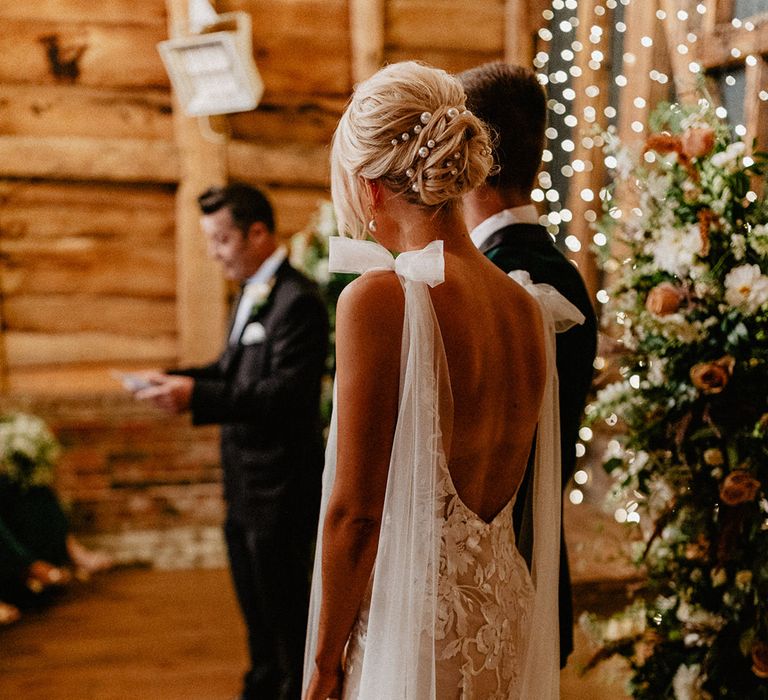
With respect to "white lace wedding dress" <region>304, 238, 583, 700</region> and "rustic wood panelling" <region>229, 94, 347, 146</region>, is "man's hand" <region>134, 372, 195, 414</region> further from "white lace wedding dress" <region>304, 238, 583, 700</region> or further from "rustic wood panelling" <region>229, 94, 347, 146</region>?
"rustic wood panelling" <region>229, 94, 347, 146</region>

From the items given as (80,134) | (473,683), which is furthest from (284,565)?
(80,134)

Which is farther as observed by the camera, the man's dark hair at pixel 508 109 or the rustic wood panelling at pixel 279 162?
the rustic wood panelling at pixel 279 162

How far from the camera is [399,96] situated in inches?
48.8

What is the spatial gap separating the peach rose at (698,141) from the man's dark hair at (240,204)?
1470 millimetres

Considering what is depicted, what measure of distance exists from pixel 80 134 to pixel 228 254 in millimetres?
2289

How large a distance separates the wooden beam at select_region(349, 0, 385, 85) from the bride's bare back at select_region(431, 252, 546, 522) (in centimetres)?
368

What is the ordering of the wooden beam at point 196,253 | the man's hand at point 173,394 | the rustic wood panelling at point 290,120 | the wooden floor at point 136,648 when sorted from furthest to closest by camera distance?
the rustic wood panelling at point 290,120
the wooden beam at point 196,253
the wooden floor at point 136,648
the man's hand at point 173,394

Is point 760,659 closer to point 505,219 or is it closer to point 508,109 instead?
point 505,219

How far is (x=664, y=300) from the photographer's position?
1.81m

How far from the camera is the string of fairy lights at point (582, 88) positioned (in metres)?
3.59

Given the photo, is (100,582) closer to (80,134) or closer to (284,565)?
(284,565)

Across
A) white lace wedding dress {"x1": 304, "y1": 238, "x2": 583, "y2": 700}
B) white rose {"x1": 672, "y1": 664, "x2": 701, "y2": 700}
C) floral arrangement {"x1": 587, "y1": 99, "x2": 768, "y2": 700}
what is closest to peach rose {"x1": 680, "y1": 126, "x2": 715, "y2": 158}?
floral arrangement {"x1": 587, "y1": 99, "x2": 768, "y2": 700}

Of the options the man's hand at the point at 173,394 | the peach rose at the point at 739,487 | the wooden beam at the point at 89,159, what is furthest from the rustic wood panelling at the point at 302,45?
the peach rose at the point at 739,487

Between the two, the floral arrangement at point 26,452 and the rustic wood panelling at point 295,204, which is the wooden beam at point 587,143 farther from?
the floral arrangement at point 26,452
